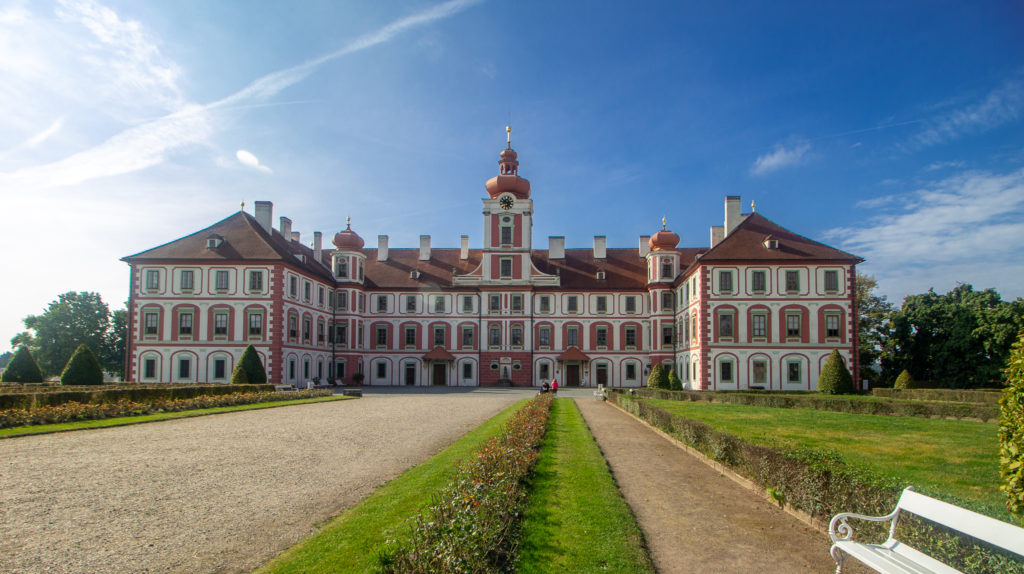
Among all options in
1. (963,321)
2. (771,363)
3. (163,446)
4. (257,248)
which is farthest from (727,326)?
(163,446)

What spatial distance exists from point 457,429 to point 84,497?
10.1m

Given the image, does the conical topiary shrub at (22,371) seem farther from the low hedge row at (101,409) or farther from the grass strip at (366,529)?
the grass strip at (366,529)

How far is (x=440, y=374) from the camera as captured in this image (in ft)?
175

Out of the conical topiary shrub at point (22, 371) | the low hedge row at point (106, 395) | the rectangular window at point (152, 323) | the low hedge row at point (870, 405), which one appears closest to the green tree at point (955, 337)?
the low hedge row at point (870, 405)

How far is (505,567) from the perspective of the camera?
578 centimetres

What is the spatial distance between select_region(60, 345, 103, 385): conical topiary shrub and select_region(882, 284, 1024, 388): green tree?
156 feet

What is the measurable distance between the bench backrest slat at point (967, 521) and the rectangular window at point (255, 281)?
40773 millimetres

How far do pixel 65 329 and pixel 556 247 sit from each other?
4204 cm

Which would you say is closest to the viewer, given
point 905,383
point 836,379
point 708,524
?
point 708,524

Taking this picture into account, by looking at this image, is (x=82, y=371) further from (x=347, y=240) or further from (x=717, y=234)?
(x=717, y=234)

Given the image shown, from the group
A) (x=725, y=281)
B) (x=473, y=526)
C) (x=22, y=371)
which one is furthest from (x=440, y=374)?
(x=473, y=526)

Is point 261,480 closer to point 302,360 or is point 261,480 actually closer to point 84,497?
point 84,497

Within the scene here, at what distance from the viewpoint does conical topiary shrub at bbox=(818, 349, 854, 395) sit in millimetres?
31266

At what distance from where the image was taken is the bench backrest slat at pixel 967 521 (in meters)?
4.41
